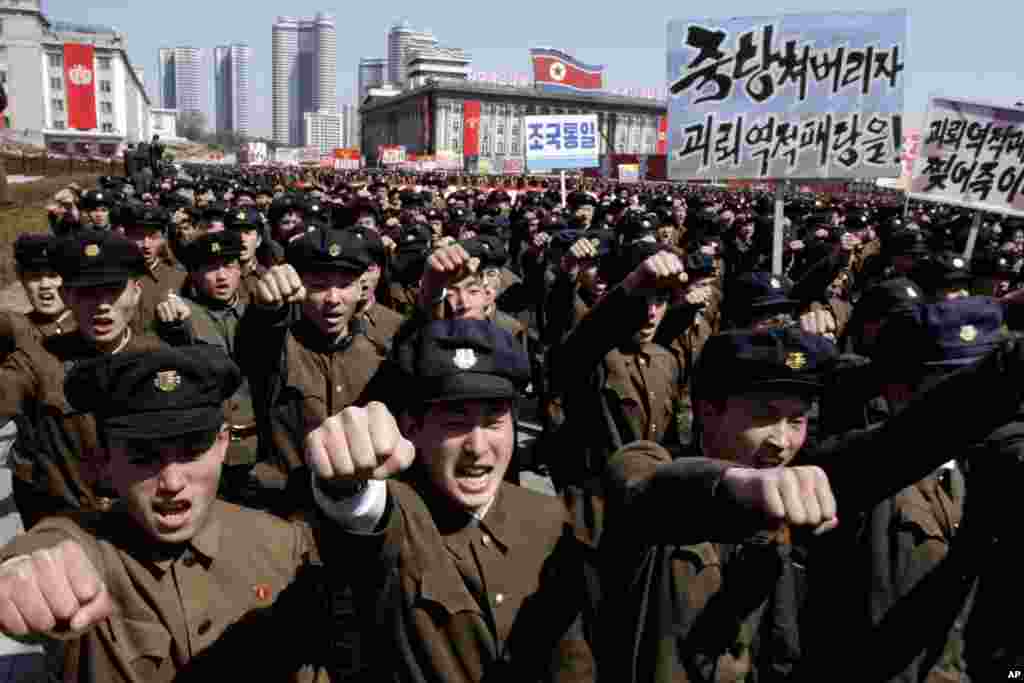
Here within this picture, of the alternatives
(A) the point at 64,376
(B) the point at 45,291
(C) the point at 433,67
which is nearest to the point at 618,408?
(A) the point at 64,376

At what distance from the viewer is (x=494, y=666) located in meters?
2.09

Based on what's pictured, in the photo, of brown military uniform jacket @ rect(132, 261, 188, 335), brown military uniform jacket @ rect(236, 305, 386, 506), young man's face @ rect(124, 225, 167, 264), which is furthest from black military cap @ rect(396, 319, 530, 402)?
young man's face @ rect(124, 225, 167, 264)

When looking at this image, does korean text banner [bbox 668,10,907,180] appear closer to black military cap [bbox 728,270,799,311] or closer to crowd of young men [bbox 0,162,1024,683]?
black military cap [bbox 728,270,799,311]

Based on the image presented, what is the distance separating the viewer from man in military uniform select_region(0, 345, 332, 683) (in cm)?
194

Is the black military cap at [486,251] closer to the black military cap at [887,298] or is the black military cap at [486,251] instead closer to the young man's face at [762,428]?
the black military cap at [887,298]

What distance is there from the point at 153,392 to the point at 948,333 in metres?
2.29

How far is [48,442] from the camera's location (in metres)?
3.50

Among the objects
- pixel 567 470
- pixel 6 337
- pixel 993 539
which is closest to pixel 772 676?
pixel 993 539

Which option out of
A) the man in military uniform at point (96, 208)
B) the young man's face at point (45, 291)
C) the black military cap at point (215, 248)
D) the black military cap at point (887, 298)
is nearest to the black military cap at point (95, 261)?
the young man's face at point (45, 291)

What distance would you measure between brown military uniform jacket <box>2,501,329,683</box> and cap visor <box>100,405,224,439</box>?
220 mm

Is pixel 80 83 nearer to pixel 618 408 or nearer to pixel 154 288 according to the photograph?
pixel 154 288

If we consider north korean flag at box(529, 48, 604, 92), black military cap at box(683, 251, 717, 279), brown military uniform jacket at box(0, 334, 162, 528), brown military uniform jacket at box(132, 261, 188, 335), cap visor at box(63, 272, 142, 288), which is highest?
north korean flag at box(529, 48, 604, 92)

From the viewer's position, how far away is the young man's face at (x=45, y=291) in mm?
4625

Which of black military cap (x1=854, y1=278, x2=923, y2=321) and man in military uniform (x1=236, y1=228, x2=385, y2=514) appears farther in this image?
black military cap (x1=854, y1=278, x2=923, y2=321)
